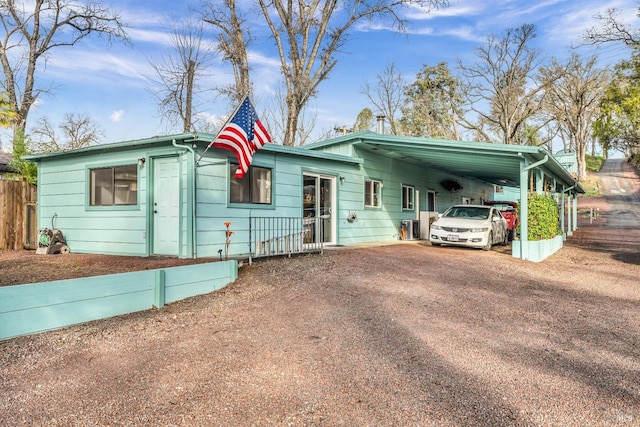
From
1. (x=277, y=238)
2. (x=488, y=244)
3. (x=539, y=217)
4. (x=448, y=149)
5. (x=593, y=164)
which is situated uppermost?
(x=593, y=164)

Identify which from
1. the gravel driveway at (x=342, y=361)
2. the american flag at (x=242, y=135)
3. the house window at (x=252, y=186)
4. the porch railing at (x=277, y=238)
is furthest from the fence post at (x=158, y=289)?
the house window at (x=252, y=186)

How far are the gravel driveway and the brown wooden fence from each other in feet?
26.1

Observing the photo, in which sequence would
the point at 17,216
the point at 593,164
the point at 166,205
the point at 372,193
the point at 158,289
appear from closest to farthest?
the point at 158,289, the point at 166,205, the point at 17,216, the point at 372,193, the point at 593,164

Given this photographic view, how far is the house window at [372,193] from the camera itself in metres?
12.6

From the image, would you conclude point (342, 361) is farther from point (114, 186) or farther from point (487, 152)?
point (487, 152)

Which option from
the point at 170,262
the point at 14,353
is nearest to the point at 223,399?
the point at 14,353

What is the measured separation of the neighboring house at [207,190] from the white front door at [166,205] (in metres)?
0.02

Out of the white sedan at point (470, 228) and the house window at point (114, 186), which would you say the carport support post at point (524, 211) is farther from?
the house window at point (114, 186)

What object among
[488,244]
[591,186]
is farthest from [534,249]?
[591,186]

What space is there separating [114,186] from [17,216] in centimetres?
372

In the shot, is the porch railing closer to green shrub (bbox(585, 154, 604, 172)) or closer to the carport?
the carport

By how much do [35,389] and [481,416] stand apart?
3.09m

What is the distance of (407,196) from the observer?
14859 millimetres

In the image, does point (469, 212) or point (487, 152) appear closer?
point (487, 152)
